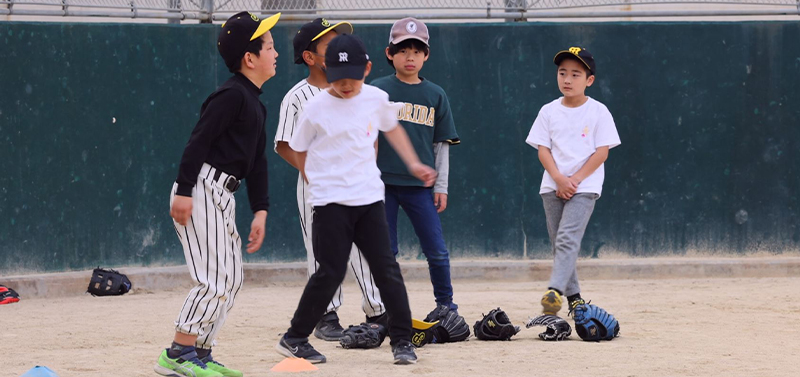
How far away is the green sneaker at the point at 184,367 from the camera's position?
17.0ft

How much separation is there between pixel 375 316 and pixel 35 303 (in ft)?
11.3

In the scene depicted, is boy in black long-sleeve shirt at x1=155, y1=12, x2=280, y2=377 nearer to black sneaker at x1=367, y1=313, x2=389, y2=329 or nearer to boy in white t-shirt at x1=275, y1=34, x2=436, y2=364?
boy in white t-shirt at x1=275, y1=34, x2=436, y2=364

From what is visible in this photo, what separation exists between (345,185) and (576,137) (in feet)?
7.45

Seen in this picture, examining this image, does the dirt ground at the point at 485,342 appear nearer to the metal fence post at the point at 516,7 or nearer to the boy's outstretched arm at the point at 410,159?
the boy's outstretched arm at the point at 410,159

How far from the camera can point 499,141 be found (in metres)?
10.3

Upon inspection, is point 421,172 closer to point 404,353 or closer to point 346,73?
point 346,73

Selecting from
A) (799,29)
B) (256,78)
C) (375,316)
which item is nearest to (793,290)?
(799,29)

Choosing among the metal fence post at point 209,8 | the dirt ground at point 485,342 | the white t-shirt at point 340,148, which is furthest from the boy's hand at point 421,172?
the metal fence post at point 209,8

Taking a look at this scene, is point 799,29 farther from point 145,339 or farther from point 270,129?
point 145,339

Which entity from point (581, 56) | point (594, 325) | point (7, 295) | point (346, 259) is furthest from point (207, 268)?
point (7, 295)

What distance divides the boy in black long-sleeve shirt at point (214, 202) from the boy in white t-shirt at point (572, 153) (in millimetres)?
2438

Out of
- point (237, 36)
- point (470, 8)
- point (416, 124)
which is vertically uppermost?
point (470, 8)

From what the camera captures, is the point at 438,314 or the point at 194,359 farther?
the point at 438,314

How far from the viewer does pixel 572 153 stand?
7254 mm
